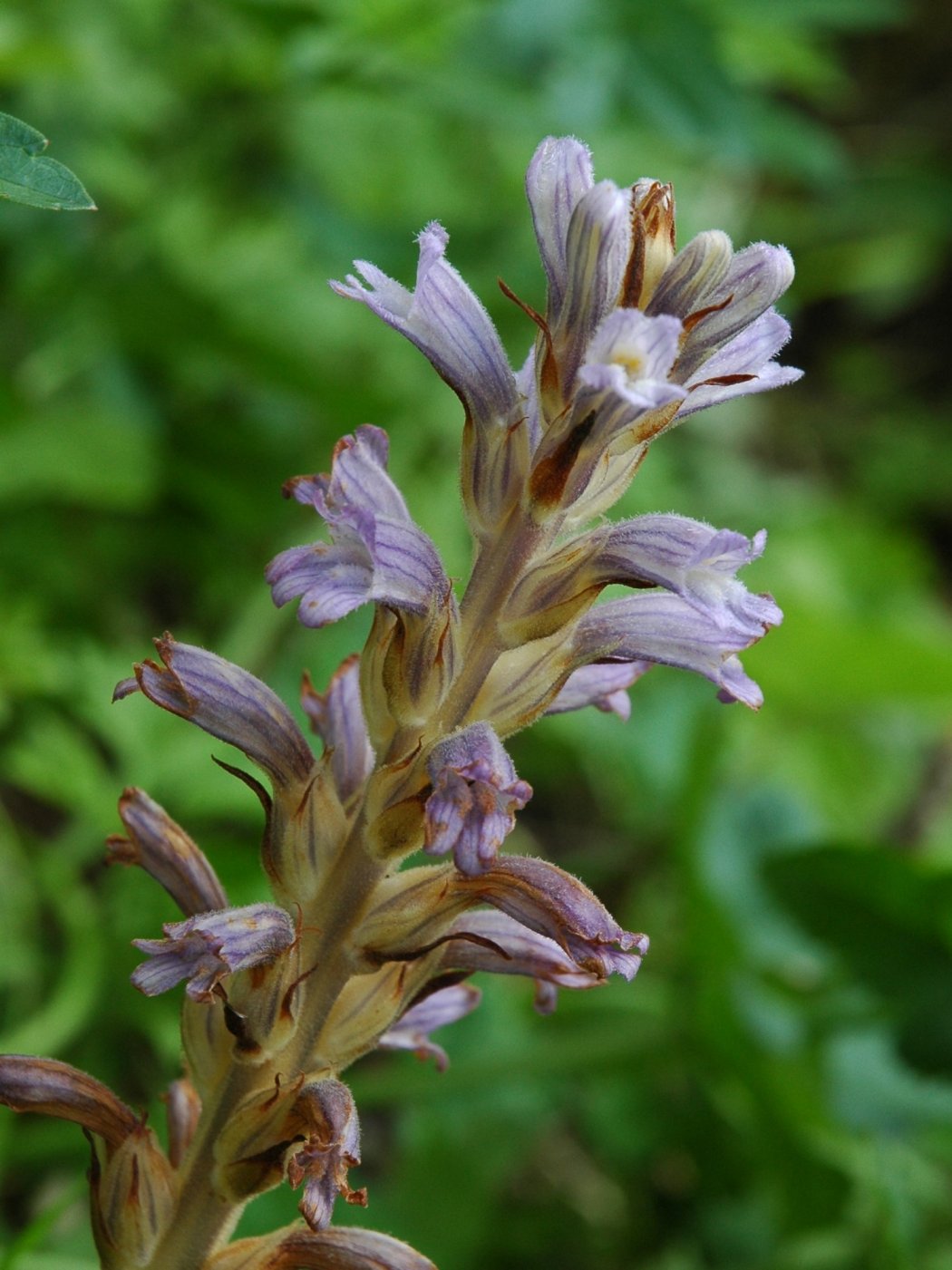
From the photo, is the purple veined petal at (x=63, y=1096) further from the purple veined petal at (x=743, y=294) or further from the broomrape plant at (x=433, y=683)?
the purple veined petal at (x=743, y=294)

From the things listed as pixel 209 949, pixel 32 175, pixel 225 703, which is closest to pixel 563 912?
pixel 209 949

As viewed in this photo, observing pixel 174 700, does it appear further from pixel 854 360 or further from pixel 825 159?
pixel 854 360

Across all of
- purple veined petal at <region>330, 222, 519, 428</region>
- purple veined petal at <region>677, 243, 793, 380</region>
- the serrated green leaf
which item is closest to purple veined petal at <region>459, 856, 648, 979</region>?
purple veined petal at <region>330, 222, 519, 428</region>

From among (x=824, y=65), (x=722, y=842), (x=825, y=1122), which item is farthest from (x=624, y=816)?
(x=824, y=65)

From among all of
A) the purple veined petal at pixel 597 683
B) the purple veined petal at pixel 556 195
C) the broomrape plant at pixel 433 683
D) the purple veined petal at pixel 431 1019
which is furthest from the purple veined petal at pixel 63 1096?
the purple veined petal at pixel 556 195

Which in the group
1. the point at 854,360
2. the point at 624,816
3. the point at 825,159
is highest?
the point at 854,360
